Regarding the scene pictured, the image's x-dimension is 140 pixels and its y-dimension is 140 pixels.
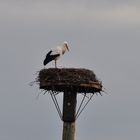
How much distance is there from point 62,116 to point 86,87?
5.50 feet

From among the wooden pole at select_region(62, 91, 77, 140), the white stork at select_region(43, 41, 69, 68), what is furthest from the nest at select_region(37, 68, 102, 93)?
the white stork at select_region(43, 41, 69, 68)

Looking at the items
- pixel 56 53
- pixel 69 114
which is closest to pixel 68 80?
pixel 69 114

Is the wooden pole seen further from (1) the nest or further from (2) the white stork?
(2) the white stork

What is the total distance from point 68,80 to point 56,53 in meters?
4.24

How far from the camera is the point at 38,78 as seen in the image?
28.6 metres

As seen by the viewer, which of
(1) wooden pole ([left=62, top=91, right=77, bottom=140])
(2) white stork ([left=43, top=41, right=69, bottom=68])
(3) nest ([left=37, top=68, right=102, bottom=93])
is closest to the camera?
(3) nest ([left=37, top=68, right=102, bottom=93])

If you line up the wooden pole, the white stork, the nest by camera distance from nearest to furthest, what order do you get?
the nest
the wooden pole
the white stork

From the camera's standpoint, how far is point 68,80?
27.8 m

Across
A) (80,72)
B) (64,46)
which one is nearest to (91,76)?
(80,72)

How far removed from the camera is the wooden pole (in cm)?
2812

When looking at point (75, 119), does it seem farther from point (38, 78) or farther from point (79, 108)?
point (38, 78)

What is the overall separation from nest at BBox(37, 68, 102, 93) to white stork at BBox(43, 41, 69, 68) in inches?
92.9

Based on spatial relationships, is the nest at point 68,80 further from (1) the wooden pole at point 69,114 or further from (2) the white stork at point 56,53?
(2) the white stork at point 56,53

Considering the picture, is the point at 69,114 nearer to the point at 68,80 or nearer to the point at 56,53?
the point at 68,80
